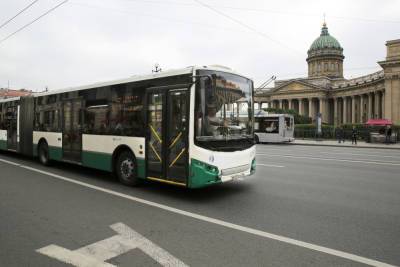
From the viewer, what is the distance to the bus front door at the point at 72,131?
1080cm

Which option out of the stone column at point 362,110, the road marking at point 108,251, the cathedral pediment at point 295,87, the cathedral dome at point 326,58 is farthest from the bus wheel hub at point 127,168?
the cathedral dome at point 326,58

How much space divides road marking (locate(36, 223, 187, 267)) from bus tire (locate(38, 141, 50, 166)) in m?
8.51

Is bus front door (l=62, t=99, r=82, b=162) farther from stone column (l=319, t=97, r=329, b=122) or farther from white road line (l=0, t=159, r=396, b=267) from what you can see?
stone column (l=319, t=97, r=329, b=122)

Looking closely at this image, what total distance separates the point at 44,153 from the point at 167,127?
6994 millimetres

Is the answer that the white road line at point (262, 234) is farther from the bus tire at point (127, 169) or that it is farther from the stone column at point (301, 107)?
the stone column at point (301, 107)

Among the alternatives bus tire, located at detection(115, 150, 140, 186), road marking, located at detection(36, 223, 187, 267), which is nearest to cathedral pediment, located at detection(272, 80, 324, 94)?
bus tire, located at detection(115, 150, 140, 186)

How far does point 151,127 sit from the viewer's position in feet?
27.2

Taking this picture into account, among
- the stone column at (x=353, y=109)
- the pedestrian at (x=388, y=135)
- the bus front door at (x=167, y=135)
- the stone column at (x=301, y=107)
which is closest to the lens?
the bus front door at (x=167, y=135)

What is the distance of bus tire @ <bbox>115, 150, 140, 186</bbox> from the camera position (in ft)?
28.8

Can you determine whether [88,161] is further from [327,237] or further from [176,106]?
[327,237]

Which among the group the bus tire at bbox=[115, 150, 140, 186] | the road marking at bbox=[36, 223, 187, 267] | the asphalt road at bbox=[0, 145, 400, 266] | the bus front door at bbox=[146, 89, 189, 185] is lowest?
the road marking at bbox=[36, 223, 187, 267]

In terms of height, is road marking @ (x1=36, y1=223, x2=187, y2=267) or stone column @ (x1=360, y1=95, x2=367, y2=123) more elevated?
stone column @ (x1=360, y1=95, x2=367, y2=123)

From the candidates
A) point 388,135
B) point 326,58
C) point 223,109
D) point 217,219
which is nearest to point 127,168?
point 223,109

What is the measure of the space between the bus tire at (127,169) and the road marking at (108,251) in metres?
3.64
